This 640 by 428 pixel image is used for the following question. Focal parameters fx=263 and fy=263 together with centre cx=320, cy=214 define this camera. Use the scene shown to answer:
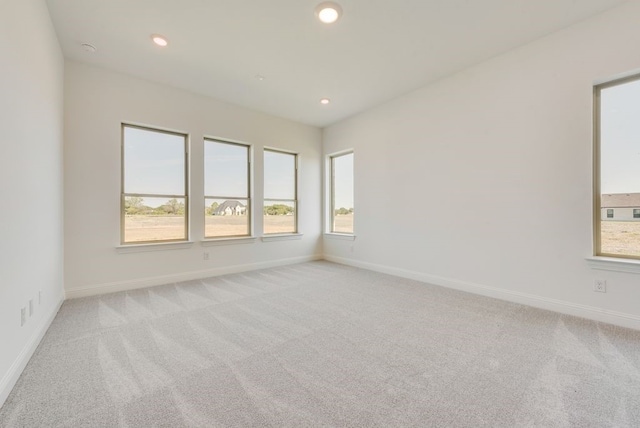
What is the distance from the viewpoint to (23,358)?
1.81m

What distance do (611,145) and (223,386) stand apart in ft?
13.0

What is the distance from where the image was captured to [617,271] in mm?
2416

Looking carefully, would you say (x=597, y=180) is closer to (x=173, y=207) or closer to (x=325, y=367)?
(x=325, y=367)

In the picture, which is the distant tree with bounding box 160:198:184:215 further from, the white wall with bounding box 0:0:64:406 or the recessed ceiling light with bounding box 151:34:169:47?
the recessed ceiling light with bounding box 151:34:169:47

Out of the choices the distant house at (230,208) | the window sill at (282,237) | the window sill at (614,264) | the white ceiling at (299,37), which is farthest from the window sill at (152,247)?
the window sill at (614,264)

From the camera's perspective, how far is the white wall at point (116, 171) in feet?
10.5

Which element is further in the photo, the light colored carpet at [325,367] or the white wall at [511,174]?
the white wall at [511,174]

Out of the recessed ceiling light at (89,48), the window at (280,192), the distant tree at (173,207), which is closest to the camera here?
the recessed ceiling light at (89,48)

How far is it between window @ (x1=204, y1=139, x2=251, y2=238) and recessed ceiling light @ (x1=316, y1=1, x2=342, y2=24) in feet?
8.87

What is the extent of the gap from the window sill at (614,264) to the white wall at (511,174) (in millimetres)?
57

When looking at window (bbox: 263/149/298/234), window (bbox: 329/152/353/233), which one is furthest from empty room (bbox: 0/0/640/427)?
window (bbox: 329/152/353/233)

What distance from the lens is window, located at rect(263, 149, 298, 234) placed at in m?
5.07

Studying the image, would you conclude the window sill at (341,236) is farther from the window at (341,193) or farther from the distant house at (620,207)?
the distant house at (620,207)

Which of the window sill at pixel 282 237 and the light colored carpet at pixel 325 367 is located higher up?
the window sill at pixel 282 237
